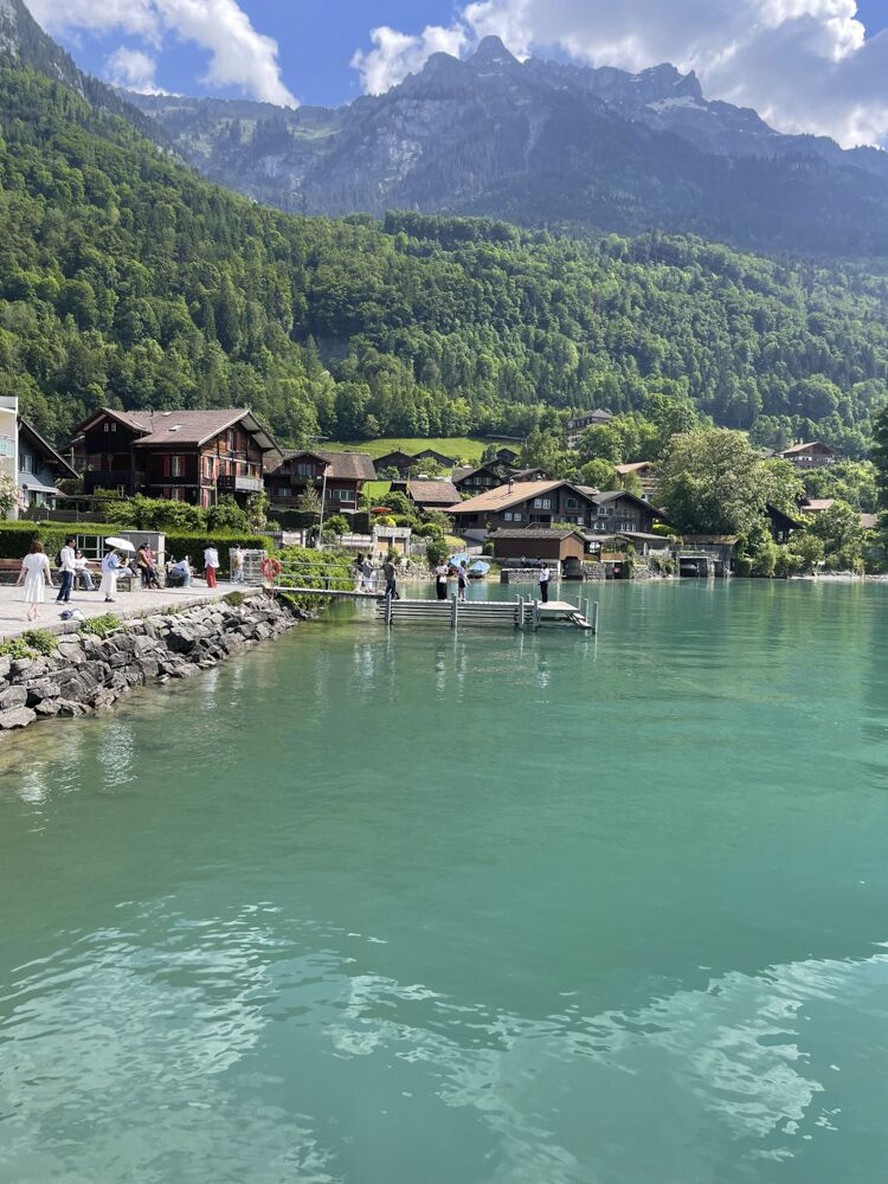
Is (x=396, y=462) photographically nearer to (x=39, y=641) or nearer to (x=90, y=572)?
(x=90, y=572)

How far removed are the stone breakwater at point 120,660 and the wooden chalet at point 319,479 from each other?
206 feet

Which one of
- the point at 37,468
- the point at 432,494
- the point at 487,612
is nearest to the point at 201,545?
the point at 487,612

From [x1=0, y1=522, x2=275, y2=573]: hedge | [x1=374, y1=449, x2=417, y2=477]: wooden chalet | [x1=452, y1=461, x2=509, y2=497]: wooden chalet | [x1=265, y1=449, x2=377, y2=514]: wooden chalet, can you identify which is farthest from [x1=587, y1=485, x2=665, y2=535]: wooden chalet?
[x1=0, y1=522, x2=275, y2=573]: hedge

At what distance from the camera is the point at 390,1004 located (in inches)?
321

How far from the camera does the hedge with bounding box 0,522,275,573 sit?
37.3m

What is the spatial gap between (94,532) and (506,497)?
70194 mm

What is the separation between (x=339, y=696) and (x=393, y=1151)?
1637cm

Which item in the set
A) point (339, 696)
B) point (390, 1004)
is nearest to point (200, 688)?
point (339, 696)

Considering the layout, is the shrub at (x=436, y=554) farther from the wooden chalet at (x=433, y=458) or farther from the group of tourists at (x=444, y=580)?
the wooden chalet at (x=433, y=458)

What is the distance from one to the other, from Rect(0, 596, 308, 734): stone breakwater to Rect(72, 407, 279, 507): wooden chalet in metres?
42.2

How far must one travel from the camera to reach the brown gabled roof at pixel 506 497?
336 feet

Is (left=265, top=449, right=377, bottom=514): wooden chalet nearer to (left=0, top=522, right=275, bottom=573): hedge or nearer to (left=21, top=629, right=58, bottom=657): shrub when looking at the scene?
(left=0, top=522, right=275, bottom=573): hedge

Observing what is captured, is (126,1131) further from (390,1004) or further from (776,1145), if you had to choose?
(776,1145)

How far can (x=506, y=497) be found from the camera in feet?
348
